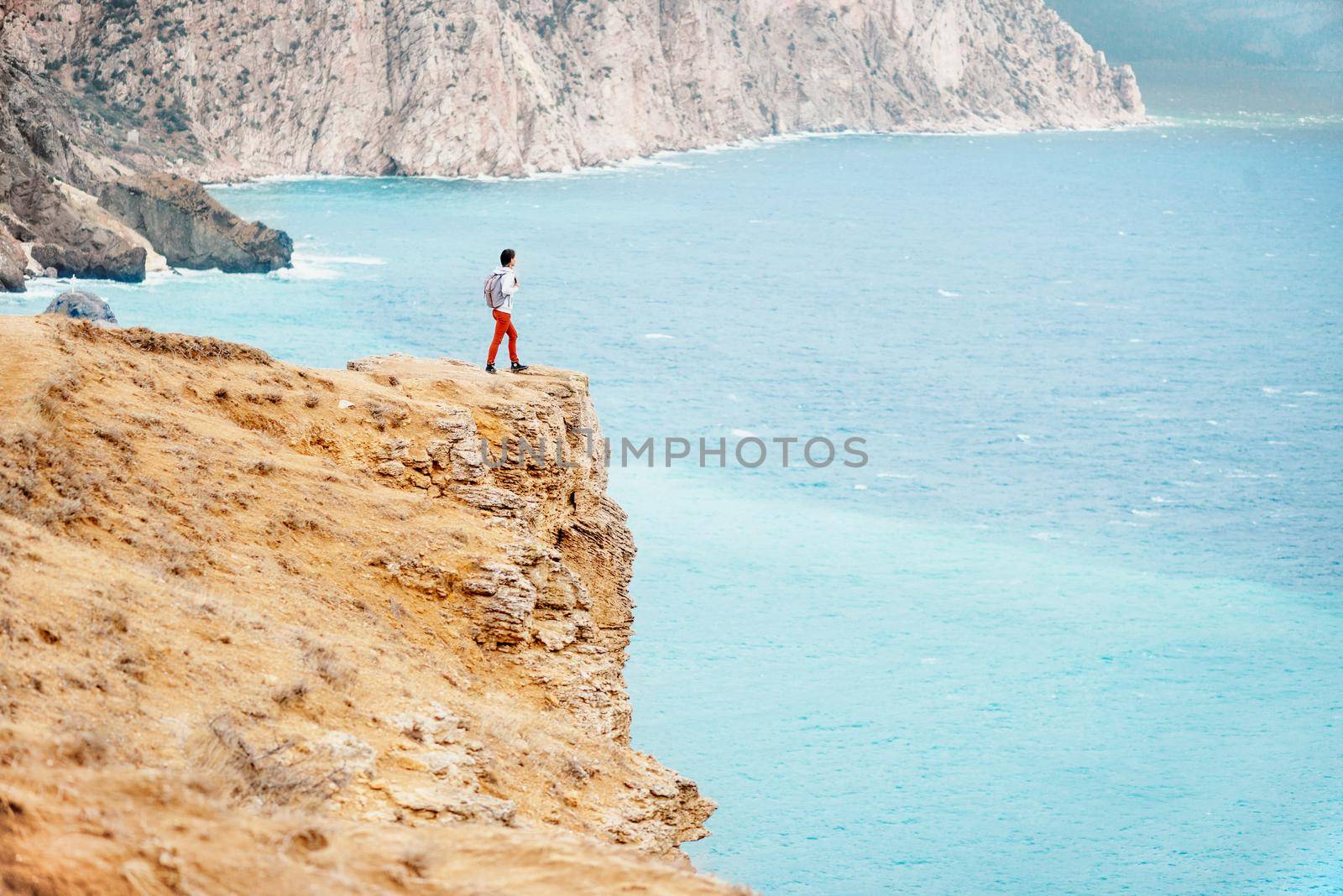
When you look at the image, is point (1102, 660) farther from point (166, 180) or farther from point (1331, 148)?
point (1331, 148)

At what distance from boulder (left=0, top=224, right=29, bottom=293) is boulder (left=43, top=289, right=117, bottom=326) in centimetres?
998

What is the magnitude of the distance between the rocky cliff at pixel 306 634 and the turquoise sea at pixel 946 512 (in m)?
10.9

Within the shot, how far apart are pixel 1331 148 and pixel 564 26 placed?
12129cm

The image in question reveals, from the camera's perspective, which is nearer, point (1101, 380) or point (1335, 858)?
point (1335, 858)

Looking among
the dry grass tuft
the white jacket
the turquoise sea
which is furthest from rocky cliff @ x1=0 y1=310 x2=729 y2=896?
the turquoise sea

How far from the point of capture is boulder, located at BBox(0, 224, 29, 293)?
51.8 m

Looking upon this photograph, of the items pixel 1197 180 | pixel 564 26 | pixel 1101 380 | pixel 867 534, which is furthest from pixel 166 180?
pixel 1197 180

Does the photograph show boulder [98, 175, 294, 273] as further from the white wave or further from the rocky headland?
the white wave

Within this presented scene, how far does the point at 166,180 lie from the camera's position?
65.1 m

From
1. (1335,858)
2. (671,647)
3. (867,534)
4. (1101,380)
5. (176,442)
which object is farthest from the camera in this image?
(1101,380)

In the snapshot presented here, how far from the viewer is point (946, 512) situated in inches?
1745

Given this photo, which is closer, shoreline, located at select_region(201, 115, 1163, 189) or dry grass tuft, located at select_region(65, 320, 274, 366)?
dry grass tuft, located at select_region(65, 320, 274, 366)

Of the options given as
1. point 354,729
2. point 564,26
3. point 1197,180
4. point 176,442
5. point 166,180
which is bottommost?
point 354,729

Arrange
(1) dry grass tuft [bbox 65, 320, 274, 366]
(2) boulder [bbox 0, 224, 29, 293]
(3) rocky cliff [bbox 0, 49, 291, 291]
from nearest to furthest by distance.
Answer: (1) dry grass tuft [bbox 65, 320, 274, 366]
(2) boulder [bbox 0, 224, 29, 293]
(3) rocky cliff [bbox 0, 49, 291, 291]
